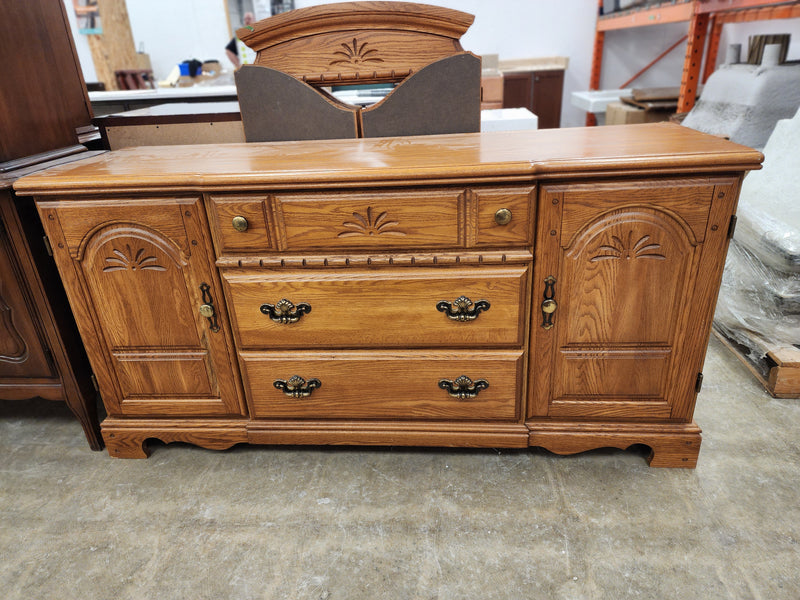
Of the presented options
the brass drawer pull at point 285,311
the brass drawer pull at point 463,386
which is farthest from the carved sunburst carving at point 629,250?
the brass drawer pull at point 285,311

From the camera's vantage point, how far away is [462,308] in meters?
1.41

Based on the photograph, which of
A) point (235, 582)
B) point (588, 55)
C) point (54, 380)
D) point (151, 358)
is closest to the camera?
point (235, 582)

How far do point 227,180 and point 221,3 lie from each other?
208 inches

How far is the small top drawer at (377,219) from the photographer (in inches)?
51.0

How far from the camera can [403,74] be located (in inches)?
67.8

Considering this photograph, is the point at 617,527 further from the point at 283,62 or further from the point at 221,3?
the point at 221,3

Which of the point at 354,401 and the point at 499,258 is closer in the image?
the point at 499,258

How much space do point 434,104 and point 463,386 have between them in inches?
36.8

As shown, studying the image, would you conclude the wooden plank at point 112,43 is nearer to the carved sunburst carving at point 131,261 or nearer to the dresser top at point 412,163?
the dresser top at point 412,163

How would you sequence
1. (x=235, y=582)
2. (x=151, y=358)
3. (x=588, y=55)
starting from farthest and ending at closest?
(x=588, y=55) < (x=151, y=358) < (x=235, y=582)

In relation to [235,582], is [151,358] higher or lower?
higher

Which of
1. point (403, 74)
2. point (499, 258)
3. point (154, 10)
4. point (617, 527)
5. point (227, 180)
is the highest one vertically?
point (154, 10)

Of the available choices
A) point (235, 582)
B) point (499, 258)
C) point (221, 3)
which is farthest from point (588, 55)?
point (235, 582)

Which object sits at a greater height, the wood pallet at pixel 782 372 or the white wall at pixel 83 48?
the white wall at pixel 83 48
